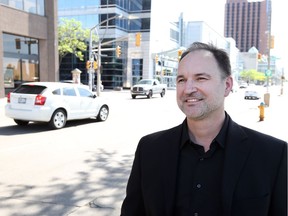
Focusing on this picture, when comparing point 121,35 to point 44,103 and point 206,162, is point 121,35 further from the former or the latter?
point 206,162

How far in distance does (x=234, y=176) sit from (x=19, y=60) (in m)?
30.5

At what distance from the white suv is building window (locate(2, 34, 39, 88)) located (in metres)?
16.6

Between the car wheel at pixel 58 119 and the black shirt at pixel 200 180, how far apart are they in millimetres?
10467

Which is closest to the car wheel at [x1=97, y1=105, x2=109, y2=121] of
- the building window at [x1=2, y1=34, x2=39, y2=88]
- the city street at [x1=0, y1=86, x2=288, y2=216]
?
the city street at [x1=0, y1=86, x2=288, y2=216]

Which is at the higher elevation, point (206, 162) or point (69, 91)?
point (206, 162)

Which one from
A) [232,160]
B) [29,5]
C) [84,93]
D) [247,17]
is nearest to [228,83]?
[232,160]

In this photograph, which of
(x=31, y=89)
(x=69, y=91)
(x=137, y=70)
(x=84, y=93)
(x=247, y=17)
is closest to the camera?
(x=31, y=89)

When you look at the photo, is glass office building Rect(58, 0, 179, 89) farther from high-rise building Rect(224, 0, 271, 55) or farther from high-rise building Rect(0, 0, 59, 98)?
high-rise building Rect(0, 0, 59, 98)

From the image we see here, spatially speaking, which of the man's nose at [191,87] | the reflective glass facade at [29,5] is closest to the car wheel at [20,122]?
the man's nose at [191,87]

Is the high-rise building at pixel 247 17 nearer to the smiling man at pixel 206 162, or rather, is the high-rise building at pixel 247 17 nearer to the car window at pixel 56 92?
the car window at pixel 56 92

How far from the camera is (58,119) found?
39.9ft

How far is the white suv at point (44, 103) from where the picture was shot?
11.7 meters

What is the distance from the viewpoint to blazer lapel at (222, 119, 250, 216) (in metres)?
1.77

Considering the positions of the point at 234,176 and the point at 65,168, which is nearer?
the point at 234,176
